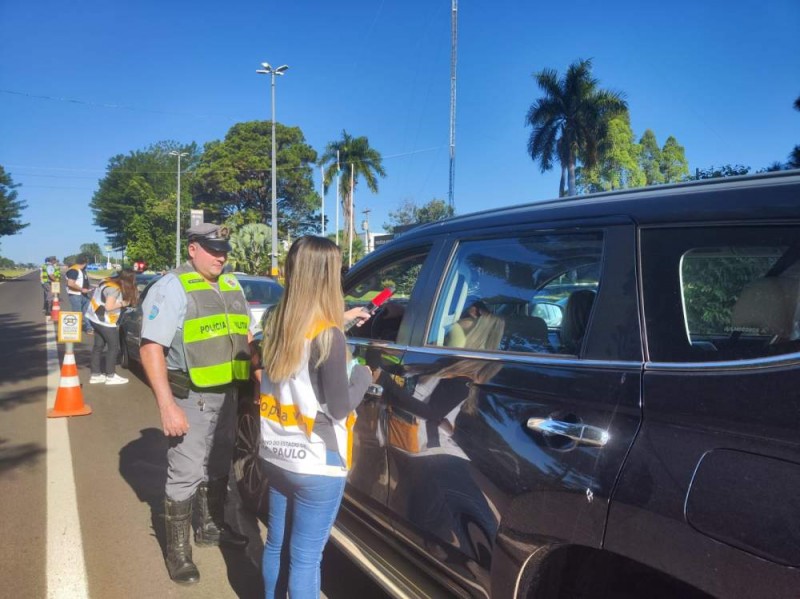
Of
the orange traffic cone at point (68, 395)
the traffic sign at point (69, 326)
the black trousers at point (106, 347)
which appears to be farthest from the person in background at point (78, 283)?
the orange traffic cone at point (68, 395)

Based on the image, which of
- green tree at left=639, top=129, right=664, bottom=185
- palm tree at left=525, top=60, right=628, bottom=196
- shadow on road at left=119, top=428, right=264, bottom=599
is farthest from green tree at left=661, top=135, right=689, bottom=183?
shadow on road at left=119, top=428, right=264, bottom=599

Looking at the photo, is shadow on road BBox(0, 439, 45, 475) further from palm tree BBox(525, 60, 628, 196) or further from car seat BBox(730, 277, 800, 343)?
palm tree BBox(525, 60, 628, 196)

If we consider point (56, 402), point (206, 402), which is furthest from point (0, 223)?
point (206, 402)

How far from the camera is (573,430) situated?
1622 mm

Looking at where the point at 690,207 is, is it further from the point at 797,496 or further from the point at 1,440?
the point at 1,440

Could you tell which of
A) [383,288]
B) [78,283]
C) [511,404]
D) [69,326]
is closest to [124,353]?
[69,326]

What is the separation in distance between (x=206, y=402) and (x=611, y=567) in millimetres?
2270

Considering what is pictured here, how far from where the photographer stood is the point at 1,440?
5.40 m

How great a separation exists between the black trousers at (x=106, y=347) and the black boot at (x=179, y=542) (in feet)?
18.3

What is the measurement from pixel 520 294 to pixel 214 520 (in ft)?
8.06

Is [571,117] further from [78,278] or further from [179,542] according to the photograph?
[179,542]

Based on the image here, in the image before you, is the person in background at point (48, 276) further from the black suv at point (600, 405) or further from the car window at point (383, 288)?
the black suv at point (600, 405)

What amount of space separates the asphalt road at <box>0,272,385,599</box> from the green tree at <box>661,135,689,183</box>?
5119 centimetres

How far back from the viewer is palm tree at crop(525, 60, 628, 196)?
34781mm
